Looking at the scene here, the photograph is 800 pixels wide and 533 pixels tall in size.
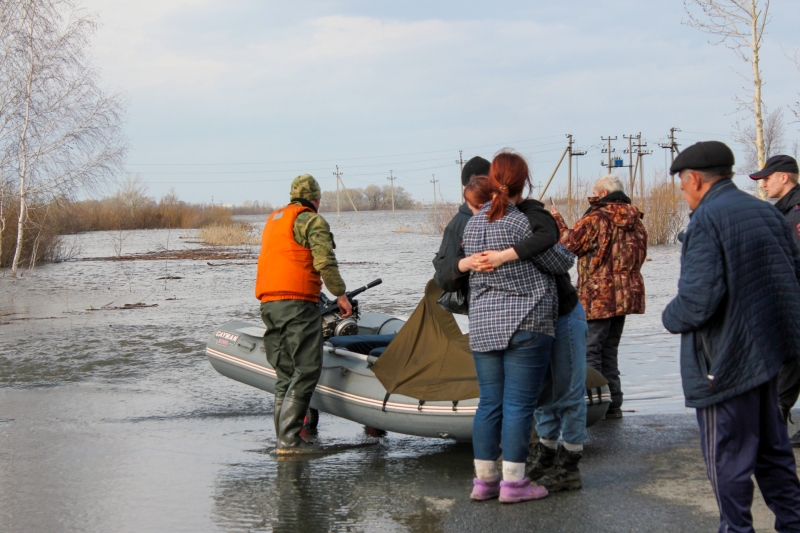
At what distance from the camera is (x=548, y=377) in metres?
4.51

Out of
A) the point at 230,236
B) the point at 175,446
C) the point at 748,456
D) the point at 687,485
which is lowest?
the point at 175,446

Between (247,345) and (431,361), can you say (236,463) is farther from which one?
(431,361)

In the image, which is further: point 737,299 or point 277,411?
point 277,411

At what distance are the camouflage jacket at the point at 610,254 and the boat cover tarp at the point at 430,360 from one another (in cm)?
120

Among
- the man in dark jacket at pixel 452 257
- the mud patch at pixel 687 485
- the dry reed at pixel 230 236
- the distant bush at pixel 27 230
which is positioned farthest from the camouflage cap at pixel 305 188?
the dry reed at pixel 230 236

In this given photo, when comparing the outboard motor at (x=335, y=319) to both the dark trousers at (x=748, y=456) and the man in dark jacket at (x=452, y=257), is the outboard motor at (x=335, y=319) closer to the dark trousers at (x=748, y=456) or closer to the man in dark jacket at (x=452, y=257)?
the man in dark jacket at (x=452, y=257)

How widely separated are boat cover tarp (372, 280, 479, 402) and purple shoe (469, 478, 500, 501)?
0.88 m

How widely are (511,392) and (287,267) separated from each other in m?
2.11

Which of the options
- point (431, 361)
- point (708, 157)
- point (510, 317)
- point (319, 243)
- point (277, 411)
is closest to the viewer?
point (708, 157)

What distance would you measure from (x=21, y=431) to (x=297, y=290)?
105 inches

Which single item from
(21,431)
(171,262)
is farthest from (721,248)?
(171,262)

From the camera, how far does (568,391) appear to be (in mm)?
4461

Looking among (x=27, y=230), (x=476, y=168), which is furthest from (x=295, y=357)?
(x=27, y=230)

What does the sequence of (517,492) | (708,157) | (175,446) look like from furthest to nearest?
1. (175,446)
2. (517,492)
3. (708,157)
